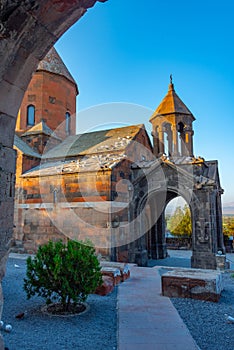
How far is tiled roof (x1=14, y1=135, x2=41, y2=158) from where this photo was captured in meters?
15.1

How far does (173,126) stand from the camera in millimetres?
14312

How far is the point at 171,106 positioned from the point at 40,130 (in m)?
8.03

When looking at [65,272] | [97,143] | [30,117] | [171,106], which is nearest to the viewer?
[65,272]

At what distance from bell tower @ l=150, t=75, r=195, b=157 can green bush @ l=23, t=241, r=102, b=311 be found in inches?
392

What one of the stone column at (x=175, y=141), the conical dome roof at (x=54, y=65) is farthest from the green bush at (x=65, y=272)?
the conical dome roof at (x=54, y=65)

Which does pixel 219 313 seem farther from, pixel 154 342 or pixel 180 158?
pixel 180 158

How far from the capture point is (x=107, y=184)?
1163 cm

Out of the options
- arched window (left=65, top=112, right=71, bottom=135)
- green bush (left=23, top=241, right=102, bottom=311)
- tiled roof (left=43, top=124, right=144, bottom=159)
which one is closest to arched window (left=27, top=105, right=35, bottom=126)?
arched window (left=65, top=112, right=71, bottom=135)

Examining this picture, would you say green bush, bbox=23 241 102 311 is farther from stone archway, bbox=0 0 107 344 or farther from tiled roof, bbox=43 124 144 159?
tiled roof, bbox=43 124 144 159

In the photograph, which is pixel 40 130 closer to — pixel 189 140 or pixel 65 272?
pixel 189 140

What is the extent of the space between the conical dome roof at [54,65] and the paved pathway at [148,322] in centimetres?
1603

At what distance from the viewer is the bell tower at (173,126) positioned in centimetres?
1424

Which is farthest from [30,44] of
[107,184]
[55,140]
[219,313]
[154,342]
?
[55,140]

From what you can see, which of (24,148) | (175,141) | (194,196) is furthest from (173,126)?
(24,148)
